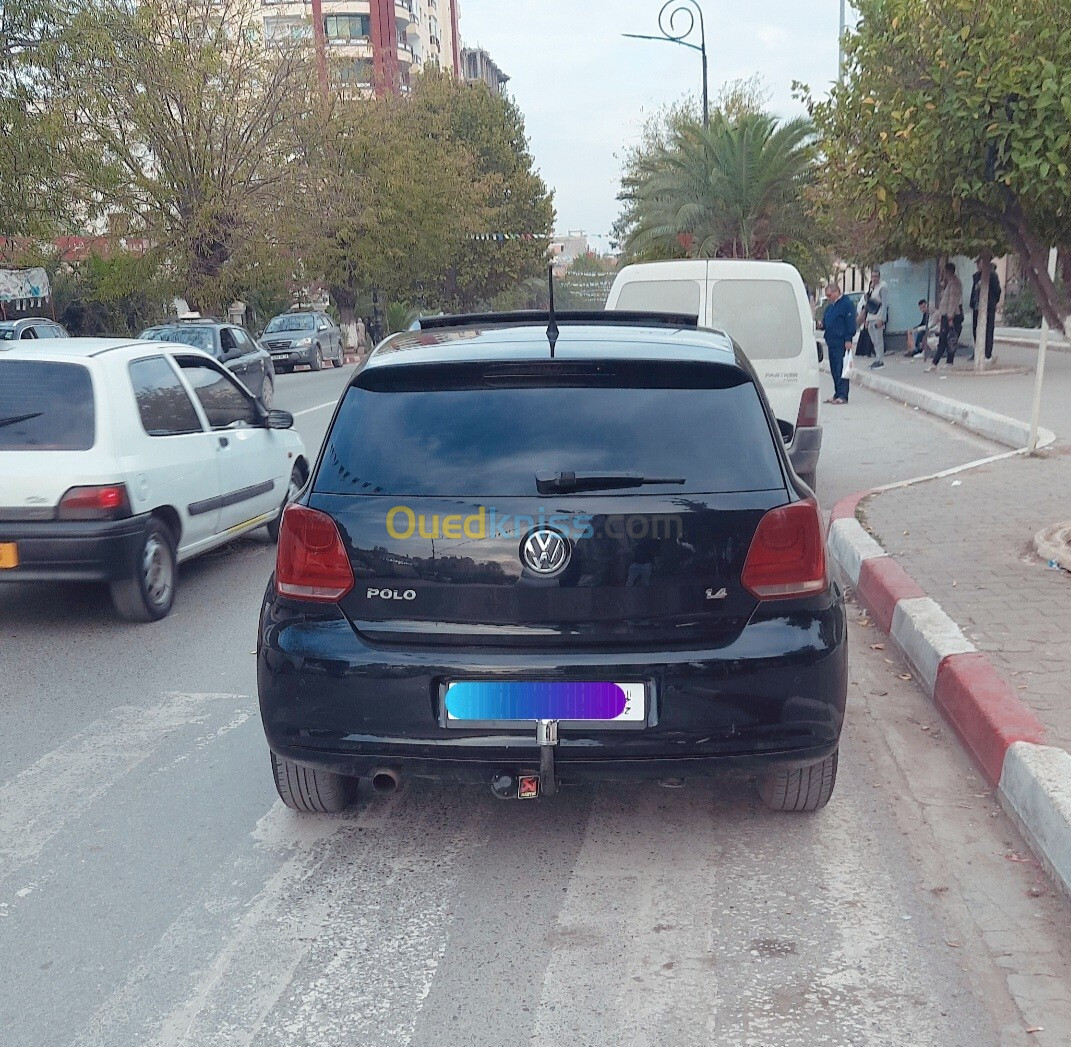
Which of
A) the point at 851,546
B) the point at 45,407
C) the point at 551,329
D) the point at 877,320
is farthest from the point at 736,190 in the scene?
the point at 551,329

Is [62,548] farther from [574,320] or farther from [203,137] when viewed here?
[203,137]

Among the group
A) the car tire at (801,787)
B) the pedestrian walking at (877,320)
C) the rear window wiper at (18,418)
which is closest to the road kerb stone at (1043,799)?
the car tire at (801,787)

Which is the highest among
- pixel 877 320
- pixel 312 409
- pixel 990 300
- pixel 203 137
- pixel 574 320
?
pixel 203 137

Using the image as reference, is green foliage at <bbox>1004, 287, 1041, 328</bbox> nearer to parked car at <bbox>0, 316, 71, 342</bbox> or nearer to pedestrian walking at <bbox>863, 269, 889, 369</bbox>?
pedestrian walking at <bbox>863, 269, 889, 369</bbox>

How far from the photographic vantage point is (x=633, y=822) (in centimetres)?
433

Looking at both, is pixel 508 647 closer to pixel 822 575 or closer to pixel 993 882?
pixel 822 575

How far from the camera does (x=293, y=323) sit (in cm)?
3988

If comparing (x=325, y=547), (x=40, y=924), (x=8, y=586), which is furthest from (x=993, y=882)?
(x=8, y=586)

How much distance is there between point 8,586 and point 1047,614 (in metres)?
6.37

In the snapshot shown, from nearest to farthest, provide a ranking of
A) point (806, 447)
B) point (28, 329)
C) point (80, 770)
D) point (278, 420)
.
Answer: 1. point (80, 770)
2. point (278, 420)
3. point (806, 447)
4. point (28, 329)

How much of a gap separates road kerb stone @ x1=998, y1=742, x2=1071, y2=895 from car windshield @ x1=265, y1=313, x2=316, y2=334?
121 ft

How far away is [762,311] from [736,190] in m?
21.6

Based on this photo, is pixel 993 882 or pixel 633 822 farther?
pixel 633 822

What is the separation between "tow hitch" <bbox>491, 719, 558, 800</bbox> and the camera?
371 cm
